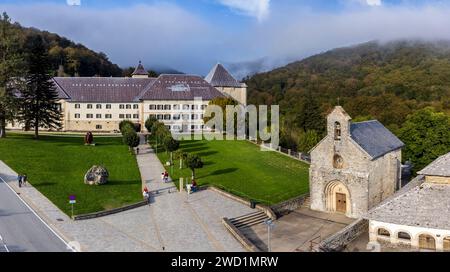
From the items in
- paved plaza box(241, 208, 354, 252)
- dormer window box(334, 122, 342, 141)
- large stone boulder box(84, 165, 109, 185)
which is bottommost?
paved plaza box(241, 208, 354, 252)

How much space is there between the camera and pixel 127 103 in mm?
81500

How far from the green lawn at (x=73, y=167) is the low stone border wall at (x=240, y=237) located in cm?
866

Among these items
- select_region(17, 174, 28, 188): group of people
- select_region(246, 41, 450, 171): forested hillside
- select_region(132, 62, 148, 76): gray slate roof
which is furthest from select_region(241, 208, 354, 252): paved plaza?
select_region(132, 62, 148, 76): gray slate roof

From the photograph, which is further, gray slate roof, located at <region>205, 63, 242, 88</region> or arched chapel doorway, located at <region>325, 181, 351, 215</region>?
gray slate roof, located at <region>205, 63, 242, 88</region>

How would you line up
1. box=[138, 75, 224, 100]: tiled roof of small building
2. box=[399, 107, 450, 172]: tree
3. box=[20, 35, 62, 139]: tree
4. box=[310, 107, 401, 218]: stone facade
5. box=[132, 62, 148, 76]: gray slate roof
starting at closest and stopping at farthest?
box=[310, 107, 401, 218]: stone facade → box=[399, 107, 450, 172]: tree → box=[20, 35, 62, 139]: tree → box=[138, 75, 224, 100]: tiled roof of small building → box=[132, 62, 148, 76]: gray slate roof

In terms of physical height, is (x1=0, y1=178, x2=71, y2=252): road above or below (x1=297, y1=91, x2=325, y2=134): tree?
below

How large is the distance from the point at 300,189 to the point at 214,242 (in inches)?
683

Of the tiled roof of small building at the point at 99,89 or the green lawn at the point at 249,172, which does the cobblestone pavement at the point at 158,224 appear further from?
the tiled roof of small building at the point at 99,89

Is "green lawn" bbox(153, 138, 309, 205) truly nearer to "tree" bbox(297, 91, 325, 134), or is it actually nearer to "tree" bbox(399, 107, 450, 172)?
"tree" bbox(399, 107, 450, 172)

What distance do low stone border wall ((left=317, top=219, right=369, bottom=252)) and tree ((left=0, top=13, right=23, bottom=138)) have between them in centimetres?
4118

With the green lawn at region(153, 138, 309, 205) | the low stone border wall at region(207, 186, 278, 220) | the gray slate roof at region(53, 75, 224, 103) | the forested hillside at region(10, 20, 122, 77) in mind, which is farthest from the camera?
the forested hillside at region(10, 20, 122, 77)

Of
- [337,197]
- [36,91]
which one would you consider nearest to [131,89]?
[36,91]

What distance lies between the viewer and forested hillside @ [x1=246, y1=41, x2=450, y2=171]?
3231 inches
